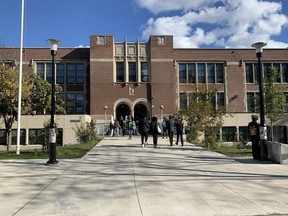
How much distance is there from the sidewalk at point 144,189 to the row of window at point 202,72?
106ft

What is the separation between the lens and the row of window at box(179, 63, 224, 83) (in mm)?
44500

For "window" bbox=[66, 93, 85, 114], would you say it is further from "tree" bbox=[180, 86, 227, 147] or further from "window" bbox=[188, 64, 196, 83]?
"tree" bbox=[180, 86, 227, 147]

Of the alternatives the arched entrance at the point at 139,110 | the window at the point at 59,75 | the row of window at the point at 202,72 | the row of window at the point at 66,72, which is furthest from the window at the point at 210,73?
the window at the point at 59,75

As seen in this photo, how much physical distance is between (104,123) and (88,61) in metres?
9.79

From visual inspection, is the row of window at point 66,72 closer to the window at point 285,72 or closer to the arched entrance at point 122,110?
the arched entrance at point 122,110

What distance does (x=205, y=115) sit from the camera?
20.7 meters

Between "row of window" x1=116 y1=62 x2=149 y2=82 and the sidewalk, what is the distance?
30948mm

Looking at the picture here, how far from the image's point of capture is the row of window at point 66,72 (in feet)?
143

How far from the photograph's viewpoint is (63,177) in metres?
9.90

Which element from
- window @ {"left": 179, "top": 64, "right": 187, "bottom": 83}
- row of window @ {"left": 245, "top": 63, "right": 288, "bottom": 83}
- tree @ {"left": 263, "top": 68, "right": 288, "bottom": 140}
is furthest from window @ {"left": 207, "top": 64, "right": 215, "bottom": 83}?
tree @ {"left": 263, "top": 68, "right": 288, "bottom": 140}

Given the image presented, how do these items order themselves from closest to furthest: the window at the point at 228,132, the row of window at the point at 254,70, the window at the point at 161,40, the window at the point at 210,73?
the window at the point at 228,132 < the window at the point at 161,40 < the window at the point at 210,73 < the row of window at the point at 254,70

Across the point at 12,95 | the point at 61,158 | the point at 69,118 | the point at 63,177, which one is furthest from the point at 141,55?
the point at 63,177

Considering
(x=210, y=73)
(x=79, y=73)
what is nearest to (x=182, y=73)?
(x=210, y=73)

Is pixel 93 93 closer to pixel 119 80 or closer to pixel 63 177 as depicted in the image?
pixel 119 80
